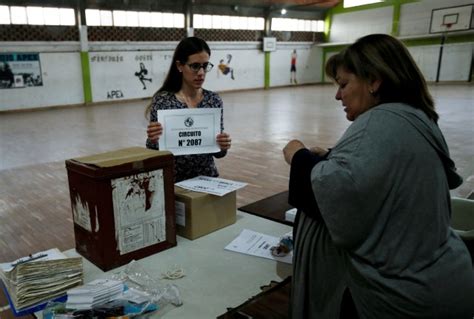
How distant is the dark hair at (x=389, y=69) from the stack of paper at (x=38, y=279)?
105 centimetres

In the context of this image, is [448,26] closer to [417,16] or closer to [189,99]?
[417,16]

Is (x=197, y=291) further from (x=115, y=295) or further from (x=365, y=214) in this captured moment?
(x=365, y=214)

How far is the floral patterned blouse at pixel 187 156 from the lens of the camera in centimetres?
213

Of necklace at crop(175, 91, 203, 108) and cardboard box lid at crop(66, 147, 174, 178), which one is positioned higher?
necklace at crop(175, 91, 203, 108)

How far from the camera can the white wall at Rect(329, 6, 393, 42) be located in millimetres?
17172

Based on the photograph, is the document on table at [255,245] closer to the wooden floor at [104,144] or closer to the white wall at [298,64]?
the wooden floor at [104,144]

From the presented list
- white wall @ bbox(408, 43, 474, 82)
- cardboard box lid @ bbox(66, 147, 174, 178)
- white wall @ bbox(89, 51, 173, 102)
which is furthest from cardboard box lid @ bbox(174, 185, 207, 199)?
white wall @ bbox(408, 43, 474, 82)

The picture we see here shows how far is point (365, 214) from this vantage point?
0.85 metres

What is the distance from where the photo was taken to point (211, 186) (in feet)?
5.74

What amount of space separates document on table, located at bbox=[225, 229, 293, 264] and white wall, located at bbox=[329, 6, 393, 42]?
16.8 meters

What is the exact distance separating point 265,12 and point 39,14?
906 cm

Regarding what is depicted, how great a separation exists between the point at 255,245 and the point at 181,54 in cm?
110

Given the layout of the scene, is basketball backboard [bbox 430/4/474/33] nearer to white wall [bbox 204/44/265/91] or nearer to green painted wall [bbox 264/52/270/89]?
green painted wall [bbox 264/52/270/89]

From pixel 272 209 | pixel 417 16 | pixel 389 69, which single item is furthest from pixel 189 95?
pixel 417 16
